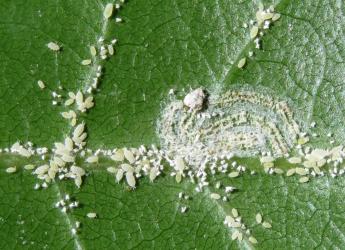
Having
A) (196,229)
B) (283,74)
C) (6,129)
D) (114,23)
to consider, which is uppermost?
(114,23)

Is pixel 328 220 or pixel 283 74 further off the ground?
pixel 283 74

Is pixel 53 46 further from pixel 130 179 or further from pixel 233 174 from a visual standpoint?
pixel 233 174

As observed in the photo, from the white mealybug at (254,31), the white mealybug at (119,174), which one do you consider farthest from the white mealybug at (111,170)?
the white mealybug at (254,31)

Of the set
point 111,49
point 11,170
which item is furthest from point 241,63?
point 11,170

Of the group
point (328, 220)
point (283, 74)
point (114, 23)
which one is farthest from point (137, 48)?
point (328, 220)

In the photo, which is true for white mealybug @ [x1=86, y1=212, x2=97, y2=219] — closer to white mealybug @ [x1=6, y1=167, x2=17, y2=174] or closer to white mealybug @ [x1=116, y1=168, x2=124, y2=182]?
white mealybug @ [x1=116, y1=168, x2=124, y2=182]

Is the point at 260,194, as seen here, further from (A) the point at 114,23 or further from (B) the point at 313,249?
(A) the point at 114,23
